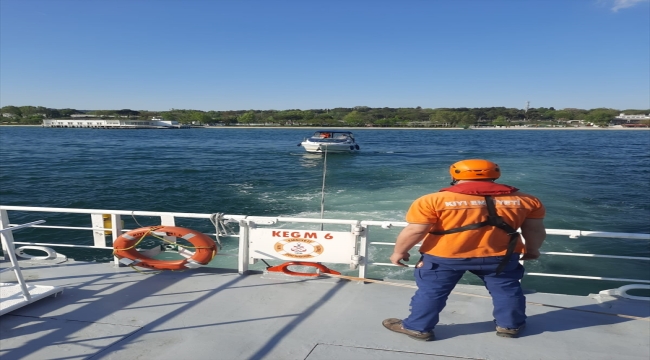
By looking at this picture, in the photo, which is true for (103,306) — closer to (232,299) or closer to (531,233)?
(232,299)

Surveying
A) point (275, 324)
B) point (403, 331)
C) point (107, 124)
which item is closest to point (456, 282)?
point (403, 331)

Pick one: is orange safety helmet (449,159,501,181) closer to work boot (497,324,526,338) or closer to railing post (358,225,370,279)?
work boot (497,324,526,338)

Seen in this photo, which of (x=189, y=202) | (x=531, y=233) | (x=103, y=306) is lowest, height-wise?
(x=189, y=202)

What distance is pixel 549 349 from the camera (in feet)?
10.0

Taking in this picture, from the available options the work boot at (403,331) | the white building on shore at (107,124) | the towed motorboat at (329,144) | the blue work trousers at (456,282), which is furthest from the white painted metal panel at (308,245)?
the white building on shore at (107,124)

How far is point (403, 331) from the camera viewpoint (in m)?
3.21

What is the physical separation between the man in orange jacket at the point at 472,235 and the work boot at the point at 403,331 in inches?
4.4

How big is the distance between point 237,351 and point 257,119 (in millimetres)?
193819

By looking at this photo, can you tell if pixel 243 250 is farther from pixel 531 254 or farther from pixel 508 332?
pixel 531 254

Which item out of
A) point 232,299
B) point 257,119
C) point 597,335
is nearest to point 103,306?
point 232,299

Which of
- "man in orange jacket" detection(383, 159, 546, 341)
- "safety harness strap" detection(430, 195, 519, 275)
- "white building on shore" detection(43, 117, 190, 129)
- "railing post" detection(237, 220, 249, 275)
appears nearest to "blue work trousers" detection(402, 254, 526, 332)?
"man in orange jacket" detection(383, 159, 546, 341)

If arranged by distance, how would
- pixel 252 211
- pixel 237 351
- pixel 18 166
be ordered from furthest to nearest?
pixel 18 166 < pixel 252 211 < pixel 237 351

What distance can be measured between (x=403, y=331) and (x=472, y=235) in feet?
3.61

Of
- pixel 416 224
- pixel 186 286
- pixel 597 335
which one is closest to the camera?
pixel 416 224
